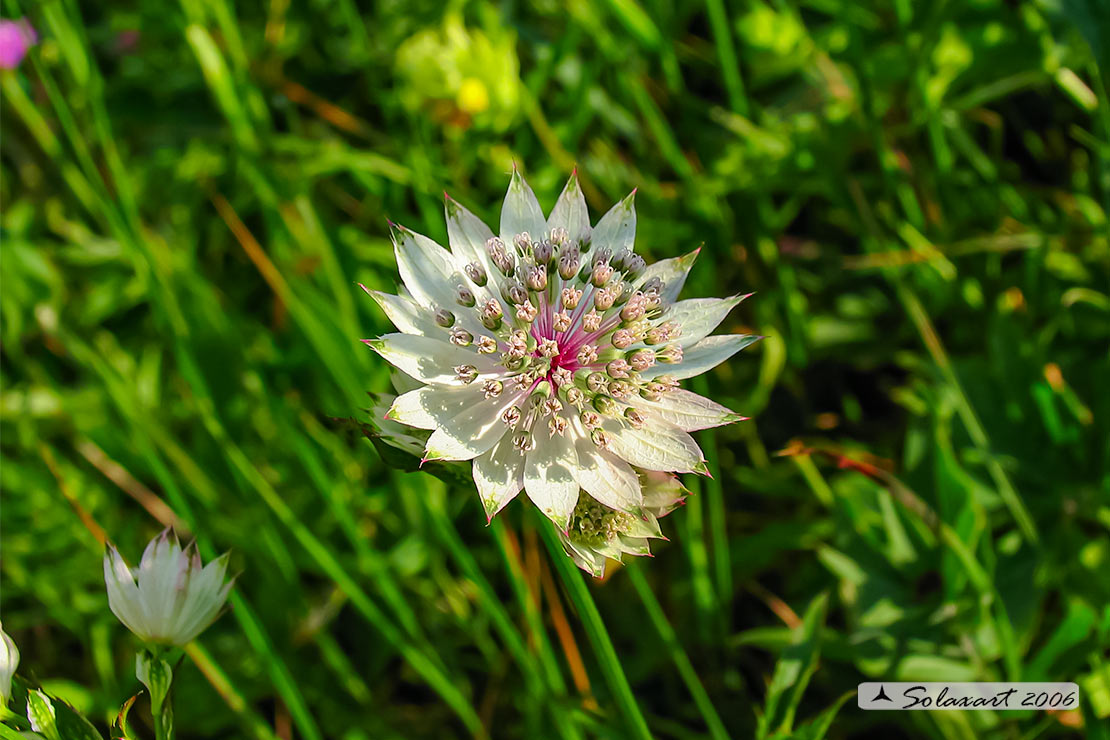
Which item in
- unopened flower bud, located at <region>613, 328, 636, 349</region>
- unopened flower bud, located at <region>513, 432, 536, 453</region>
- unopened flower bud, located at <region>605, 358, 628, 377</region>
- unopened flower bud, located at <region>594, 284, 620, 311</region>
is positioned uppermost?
unopened flower bud, located at <region>594, 284, 620, 311</region>

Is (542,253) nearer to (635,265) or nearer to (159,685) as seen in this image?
(635,265)

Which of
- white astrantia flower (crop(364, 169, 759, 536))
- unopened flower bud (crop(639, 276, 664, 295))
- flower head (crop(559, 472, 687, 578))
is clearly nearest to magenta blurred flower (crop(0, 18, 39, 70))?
white astrantia flower (crop(364, 169, 759, 536))

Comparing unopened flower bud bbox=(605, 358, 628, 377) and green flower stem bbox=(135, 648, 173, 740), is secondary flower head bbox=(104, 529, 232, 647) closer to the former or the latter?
green flower stem bbox=(135, 648, 173, 740)

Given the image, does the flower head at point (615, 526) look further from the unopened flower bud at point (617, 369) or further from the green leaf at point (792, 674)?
the green leaf at point (792, 674)

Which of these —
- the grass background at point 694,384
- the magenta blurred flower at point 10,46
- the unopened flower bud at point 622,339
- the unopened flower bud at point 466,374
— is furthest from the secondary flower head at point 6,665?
the magenta blurred flower at point 10,46

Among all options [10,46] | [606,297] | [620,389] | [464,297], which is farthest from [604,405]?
[10,46]

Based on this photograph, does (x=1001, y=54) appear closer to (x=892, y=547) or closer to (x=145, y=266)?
(x=892, y=547)

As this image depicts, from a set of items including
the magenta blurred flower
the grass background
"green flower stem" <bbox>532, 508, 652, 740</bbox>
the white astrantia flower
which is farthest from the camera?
the magenta blurred flower
